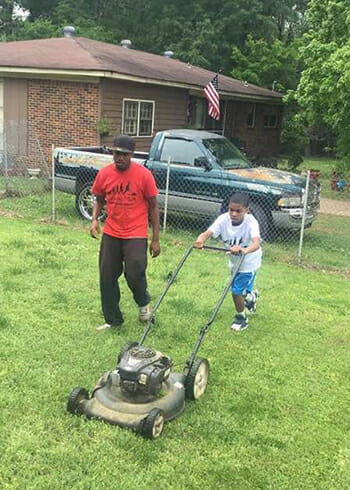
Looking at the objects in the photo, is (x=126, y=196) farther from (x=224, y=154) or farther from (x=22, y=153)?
(x=22, y=153)

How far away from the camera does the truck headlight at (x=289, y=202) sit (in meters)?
8.95

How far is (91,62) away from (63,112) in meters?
1.53

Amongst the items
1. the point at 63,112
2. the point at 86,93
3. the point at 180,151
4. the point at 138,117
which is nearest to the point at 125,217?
the point at 180,151

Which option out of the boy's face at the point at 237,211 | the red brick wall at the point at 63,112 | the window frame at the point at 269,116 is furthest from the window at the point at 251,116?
the boy's face at the point at 237,211

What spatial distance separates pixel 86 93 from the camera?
1467 cm

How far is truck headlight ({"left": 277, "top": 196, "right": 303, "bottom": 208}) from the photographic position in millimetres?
8945

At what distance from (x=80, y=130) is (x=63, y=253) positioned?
770 cm

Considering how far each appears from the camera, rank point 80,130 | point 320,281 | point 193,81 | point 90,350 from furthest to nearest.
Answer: point 193,81 → point 80,130 → point 320,281 → point 90,350

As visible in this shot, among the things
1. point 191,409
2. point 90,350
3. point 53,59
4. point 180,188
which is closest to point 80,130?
point 53,59

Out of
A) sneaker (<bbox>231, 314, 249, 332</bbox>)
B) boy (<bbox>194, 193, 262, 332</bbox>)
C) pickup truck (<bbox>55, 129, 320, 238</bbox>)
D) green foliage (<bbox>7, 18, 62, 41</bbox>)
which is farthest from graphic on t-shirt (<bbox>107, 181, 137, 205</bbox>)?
green foliage (<bbox>7, 18, 62, 41</bbox>)

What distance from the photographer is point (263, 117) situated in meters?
25.8

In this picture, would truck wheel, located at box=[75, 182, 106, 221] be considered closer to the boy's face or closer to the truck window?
the truck window

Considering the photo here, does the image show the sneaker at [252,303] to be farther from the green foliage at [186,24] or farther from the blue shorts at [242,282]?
the green foliage at [186,24]

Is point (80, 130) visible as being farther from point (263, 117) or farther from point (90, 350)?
point (263, 117)
